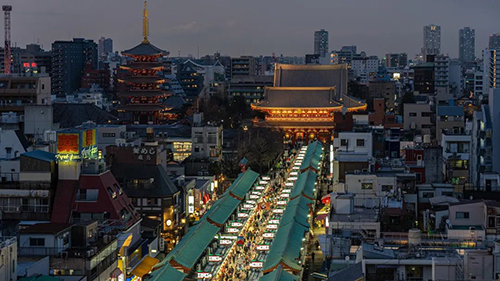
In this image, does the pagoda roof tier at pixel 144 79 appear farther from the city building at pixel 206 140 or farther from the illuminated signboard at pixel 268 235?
the illuminated signboard at pixel 268 235

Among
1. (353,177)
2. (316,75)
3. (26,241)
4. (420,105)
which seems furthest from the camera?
(316,75)

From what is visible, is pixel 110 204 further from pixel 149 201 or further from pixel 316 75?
pixel 316 75

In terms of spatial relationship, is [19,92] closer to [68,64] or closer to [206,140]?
[206,140]

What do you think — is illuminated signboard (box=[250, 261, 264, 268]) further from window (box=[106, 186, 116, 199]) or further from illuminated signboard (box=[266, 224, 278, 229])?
illuminated signboard (box=[266, 224, 278, 229])

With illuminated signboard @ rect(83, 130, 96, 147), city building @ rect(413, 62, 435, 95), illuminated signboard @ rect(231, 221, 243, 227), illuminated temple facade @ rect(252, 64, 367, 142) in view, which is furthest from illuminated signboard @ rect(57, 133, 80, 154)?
city building @ rect(413, 62, 435, 95)

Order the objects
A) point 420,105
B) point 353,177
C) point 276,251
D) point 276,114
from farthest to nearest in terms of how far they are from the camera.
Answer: point 276,114 < point 420,105 < point 353,177 < point 276,251

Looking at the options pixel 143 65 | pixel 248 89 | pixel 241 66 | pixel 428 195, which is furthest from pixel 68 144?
pixel 241 66

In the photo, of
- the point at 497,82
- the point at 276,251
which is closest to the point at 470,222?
the point at 276,251
